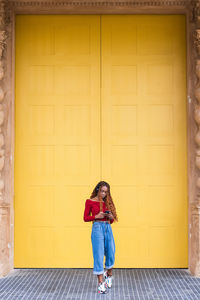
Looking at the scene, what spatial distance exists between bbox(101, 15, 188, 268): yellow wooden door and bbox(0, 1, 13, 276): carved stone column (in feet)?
5.65

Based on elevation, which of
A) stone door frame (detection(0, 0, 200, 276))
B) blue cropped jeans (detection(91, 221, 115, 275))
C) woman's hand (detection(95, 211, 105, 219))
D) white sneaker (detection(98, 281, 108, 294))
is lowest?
white sneaker (detection(98, 281, 108, 294))

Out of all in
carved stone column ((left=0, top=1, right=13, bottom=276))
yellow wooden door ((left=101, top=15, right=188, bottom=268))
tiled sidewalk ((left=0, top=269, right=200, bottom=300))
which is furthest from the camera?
yellow wooden door ((left=101, top=15, right=188, bottom=268))

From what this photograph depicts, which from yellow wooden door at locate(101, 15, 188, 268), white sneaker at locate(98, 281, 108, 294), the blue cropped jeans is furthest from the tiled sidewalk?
yellow wooden door at locate(101, 15, 188, 268)

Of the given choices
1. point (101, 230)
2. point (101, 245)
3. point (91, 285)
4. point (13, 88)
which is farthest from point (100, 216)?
point (13, 88)

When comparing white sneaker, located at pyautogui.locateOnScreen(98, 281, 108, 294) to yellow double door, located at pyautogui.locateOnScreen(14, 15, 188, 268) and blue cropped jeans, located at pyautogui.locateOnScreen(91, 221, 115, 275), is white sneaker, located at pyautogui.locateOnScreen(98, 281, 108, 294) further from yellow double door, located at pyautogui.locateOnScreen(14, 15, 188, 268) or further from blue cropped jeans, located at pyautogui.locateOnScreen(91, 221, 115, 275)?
yellow double door, located at pyautogui.locateOnScreen(14, 15, 188, 268)

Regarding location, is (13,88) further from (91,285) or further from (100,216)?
(91,285)

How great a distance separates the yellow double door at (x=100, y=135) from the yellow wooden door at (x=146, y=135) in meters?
0.02

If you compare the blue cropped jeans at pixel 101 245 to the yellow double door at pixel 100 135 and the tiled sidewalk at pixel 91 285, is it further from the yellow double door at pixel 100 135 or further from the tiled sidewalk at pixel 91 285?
the yellow double door at pixel 100 135

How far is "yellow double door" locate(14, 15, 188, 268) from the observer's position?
319 inches

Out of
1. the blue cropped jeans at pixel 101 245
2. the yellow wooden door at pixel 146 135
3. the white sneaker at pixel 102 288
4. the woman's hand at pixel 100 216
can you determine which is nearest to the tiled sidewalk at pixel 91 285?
the white sneaker at pixel 102 288

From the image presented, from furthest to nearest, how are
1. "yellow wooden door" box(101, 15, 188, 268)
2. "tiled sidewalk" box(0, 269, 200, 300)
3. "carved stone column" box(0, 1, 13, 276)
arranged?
"yellow wooden door" box(101, 15, 188, 268), "carved stone column" box(0, 1, 13, 276), "tiled sidewalk" box(0, 269, 200, 300)

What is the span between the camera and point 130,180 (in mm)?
A: 8164

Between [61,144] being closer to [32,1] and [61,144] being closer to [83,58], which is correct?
[83,58]

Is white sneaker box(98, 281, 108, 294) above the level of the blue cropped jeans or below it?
below
